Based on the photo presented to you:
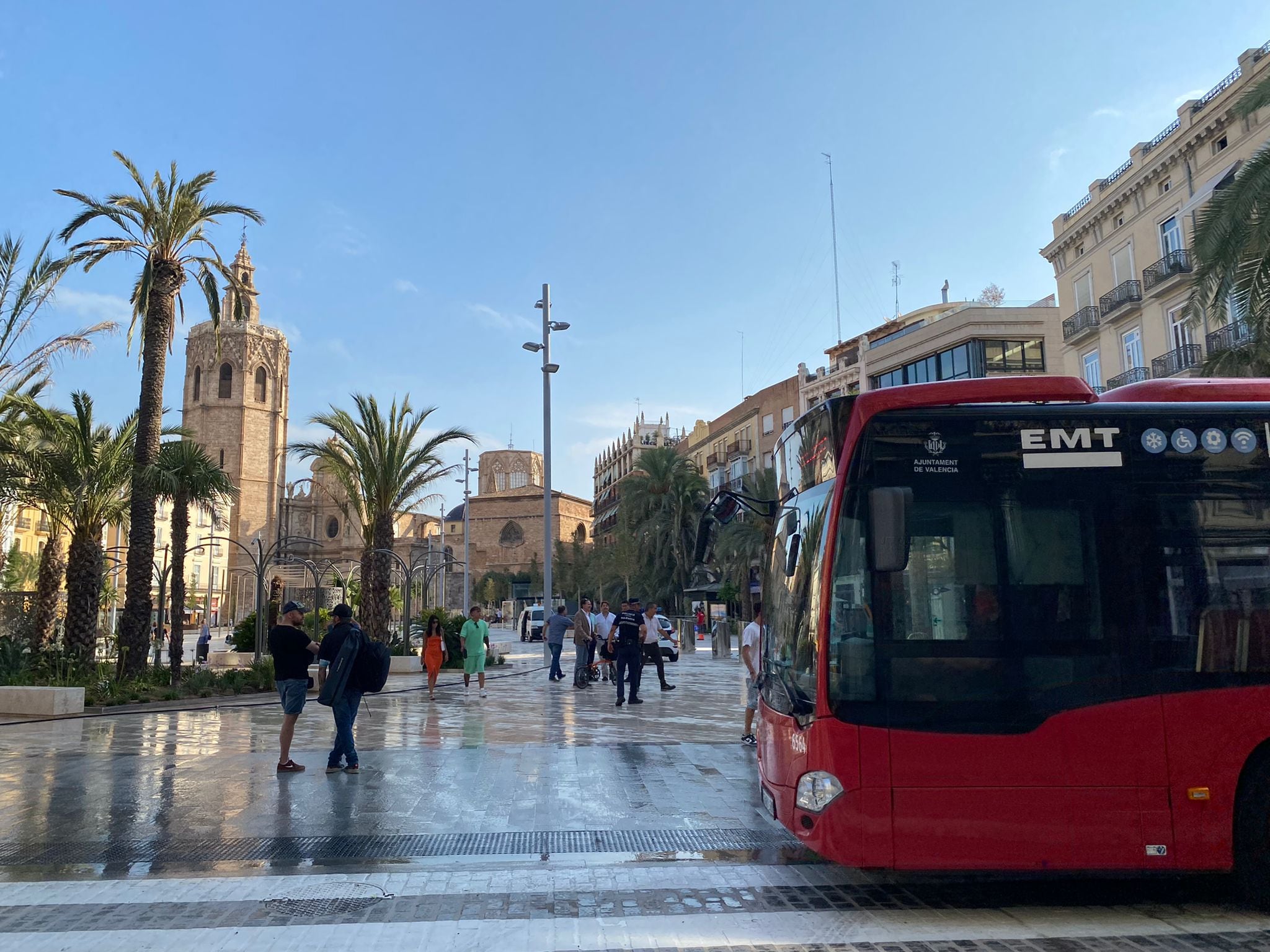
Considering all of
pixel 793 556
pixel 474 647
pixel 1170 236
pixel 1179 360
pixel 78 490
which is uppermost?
pixel 1170 236

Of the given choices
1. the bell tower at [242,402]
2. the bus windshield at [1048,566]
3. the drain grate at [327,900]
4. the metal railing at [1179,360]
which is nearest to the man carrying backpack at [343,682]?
the drain grate at [327,900]

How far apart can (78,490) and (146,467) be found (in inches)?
84.7

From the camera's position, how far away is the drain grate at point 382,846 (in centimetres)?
603

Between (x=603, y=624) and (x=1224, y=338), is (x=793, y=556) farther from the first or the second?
(x=1224, y=338)

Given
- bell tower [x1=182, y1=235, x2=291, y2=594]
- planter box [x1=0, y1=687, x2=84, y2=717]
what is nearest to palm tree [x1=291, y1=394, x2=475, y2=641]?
planter box [x1=0, y1=687, x2=84, y2=717]

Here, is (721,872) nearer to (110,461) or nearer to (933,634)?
(933,634)

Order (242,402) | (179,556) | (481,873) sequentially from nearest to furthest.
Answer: (481,873)
(179,556)
(242,402)

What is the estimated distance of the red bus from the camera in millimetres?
4949

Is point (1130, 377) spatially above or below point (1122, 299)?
below

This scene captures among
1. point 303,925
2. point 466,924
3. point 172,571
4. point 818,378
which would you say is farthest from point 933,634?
point 818,378

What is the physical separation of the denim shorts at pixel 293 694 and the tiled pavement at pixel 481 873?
2.16 feet

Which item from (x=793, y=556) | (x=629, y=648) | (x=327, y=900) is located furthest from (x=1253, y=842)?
(x=629, y=648)

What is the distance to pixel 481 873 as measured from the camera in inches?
221

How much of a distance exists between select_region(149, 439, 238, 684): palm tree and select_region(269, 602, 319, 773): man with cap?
11.2 metres
